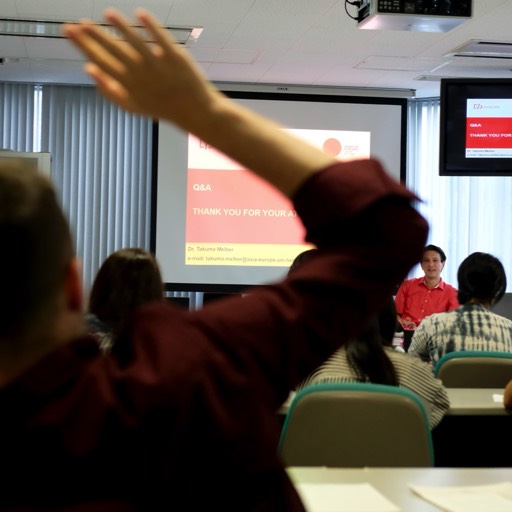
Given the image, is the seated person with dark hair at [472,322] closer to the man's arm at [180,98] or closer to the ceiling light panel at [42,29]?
the ceiling light panel at [42,29]

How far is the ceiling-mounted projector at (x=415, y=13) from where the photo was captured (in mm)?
4621

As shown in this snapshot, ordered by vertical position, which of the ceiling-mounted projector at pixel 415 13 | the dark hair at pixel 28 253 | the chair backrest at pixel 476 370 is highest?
the ceiling-mounted projector at pixel 415 13

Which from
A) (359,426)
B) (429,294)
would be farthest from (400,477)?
(429,294)

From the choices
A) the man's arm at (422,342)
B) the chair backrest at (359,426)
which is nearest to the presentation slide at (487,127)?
the man's arm at (422,342)

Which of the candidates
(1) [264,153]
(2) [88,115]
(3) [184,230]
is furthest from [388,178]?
(2) [88,115]

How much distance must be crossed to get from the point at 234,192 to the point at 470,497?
19.2 feet

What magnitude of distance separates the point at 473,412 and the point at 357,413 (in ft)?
2.89

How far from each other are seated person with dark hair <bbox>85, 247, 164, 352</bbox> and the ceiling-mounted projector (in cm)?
250

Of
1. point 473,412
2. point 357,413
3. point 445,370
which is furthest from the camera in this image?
point 445,370

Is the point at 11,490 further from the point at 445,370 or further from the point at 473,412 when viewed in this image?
the point at 445,370

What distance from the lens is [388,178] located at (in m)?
0.62

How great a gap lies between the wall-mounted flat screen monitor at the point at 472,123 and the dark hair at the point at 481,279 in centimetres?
216

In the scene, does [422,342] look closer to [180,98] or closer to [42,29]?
[180,98]

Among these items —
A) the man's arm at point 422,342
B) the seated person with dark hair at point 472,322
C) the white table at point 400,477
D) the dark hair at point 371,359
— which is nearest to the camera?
the white table at point 400,477
